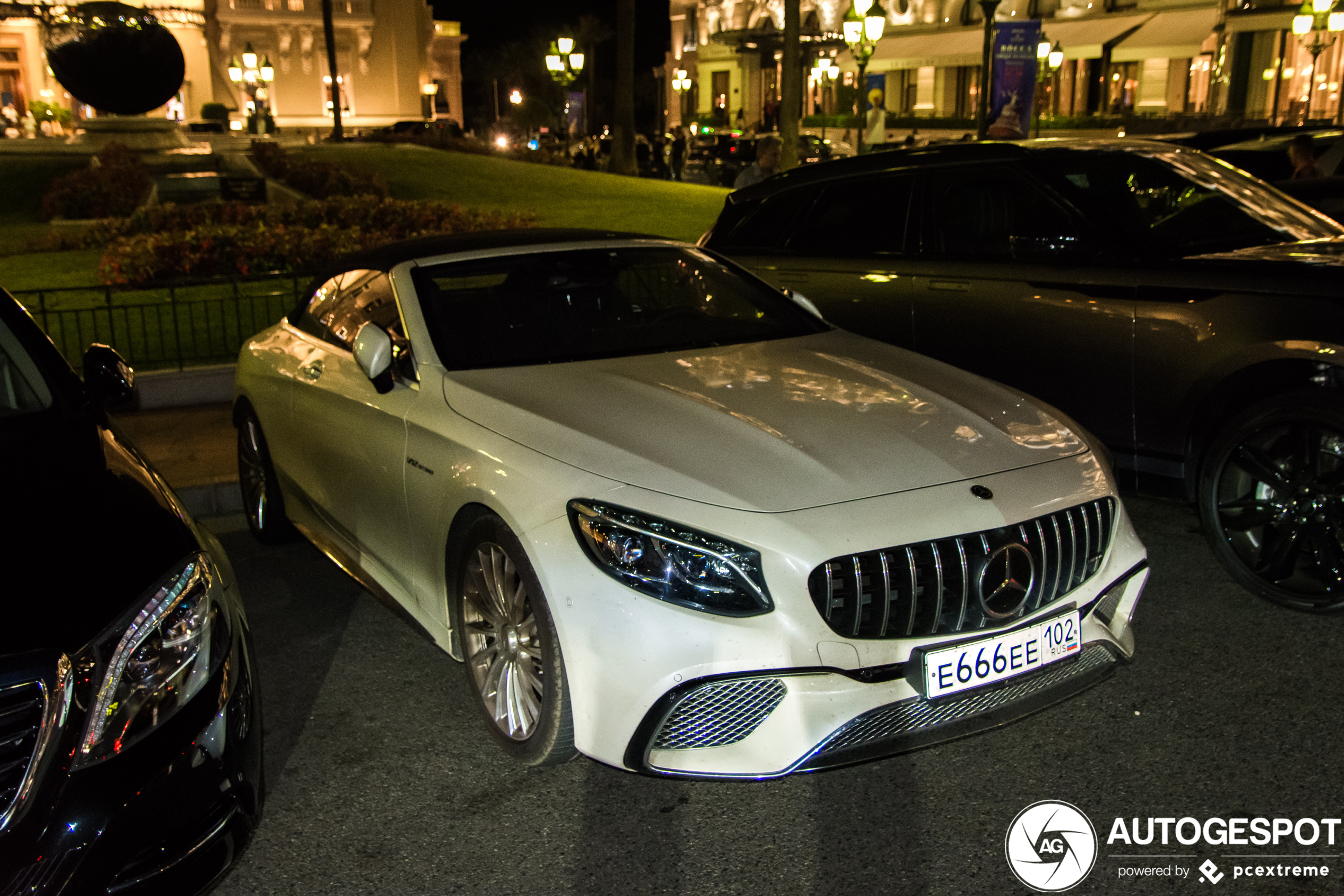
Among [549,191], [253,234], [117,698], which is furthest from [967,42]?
[117,698]

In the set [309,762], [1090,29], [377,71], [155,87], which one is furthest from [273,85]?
[309,762]

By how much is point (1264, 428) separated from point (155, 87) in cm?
1514

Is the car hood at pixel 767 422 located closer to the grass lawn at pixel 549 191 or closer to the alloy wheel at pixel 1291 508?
the alloy wheel at pixel 1291 508

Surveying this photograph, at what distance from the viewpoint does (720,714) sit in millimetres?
2959

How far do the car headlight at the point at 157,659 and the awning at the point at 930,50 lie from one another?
51.4 meters

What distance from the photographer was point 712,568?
2965 millimetres

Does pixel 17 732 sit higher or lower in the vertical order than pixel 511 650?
higher

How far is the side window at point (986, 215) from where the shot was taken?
5.53 m

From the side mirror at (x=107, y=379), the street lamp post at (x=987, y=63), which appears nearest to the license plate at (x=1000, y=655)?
the side mirror at (x=107, y=379)

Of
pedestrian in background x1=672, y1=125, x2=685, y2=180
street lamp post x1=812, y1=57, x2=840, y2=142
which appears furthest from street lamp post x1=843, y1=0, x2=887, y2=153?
street lamp post x1=812, y1=57, x2=840, y2=142

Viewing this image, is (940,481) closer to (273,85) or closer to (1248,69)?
(1248,69)

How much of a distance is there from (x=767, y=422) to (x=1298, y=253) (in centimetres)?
281

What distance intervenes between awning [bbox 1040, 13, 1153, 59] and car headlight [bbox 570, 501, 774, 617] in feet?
154

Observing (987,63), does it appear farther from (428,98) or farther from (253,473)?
(428,98)
